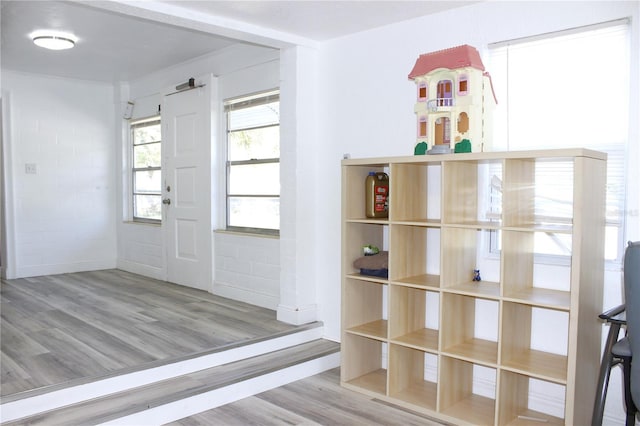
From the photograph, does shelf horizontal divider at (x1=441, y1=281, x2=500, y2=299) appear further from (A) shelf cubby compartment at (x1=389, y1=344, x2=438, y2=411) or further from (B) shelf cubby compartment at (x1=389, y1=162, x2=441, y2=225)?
(A) shelf cubby compartment at (x1=389, y1=344, x2=438, y2=411)

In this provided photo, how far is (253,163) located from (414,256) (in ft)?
6.41

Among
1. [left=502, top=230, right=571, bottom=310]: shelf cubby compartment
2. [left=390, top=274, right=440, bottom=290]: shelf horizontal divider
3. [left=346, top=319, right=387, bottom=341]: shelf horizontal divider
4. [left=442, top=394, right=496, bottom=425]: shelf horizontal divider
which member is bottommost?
[left=442, top=394, right=496, bottom=425]: shelf horizontal divider

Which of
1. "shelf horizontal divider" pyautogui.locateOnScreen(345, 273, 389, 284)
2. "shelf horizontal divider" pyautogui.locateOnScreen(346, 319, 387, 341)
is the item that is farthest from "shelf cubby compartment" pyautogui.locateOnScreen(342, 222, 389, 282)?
"shelf horizontal divider" pyautogui.locateOnScreen(346, 319, 387, 341)

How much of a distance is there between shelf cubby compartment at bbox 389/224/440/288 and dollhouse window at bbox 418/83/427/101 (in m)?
0.71

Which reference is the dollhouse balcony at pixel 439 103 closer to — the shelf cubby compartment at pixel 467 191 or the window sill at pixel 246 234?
the shelf cubby compartment at pixel 467 191

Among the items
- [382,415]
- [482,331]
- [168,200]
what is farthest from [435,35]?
[168,200]

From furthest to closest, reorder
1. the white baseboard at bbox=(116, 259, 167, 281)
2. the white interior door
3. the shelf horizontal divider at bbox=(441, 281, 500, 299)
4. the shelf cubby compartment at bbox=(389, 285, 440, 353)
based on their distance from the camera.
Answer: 1. the white baseboard at bbox=(116, 259, 167, 281)
2. the white interior door
3. the shelf cubby compartment at bbox=(389, 285, 440, 353)
4. the shelf horizontal divider at bbox=(441, 281, 500, 299)

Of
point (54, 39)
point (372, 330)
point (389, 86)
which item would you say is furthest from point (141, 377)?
point (54, 39)

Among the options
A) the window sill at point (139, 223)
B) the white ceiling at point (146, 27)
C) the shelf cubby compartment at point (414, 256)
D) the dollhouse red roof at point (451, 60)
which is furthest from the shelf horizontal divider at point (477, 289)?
the window sill at point (139, 223)

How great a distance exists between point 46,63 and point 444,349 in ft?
15.8

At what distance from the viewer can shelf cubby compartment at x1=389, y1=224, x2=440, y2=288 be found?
2904mm

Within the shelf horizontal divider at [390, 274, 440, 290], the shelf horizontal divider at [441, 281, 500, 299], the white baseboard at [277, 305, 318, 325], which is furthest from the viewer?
the white baseboard at [277, 305, 318, 325]

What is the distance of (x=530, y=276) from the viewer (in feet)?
8.89

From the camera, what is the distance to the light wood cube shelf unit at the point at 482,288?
236 cm
